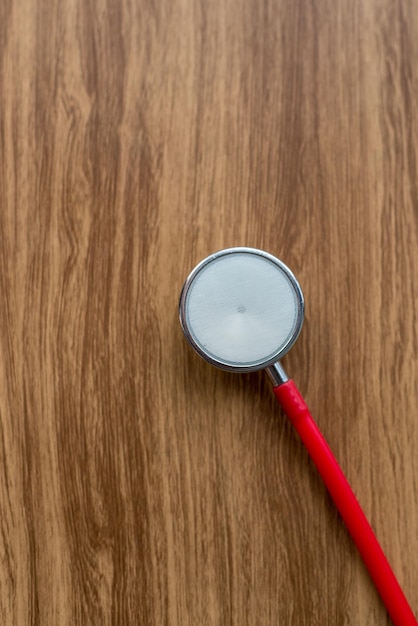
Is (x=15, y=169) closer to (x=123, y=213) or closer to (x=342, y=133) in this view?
(x=123, y=213)

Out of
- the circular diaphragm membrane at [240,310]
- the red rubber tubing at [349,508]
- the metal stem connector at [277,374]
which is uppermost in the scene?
the circular diaphragm membrane at [240,310]

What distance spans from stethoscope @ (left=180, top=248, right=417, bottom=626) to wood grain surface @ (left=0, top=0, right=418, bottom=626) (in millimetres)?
23

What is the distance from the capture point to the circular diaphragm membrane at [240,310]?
0.58 metres

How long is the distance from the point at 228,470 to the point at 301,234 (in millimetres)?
233

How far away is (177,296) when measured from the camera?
2.04ft

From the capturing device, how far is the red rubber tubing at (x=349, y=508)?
0.59m

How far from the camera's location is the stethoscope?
0.58 metres

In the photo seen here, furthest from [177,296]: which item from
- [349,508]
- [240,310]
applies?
[349,508]

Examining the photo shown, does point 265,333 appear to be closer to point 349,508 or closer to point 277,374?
point 277,374

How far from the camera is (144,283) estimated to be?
2.04 ft

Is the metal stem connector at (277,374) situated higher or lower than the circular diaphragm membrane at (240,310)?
lower

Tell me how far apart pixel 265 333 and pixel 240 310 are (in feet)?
0.10

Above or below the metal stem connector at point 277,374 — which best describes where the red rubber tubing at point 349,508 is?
below

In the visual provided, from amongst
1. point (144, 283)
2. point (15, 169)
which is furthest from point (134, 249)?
point (15, 169)
